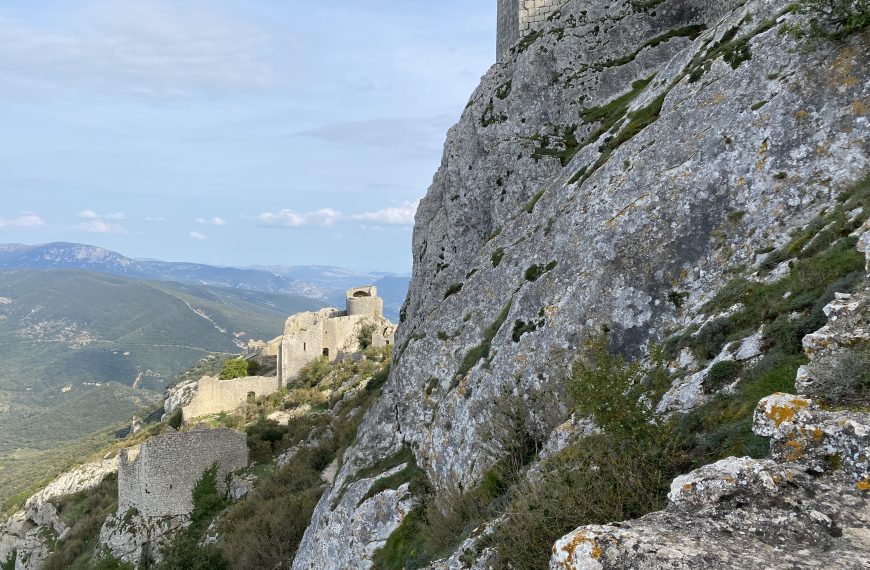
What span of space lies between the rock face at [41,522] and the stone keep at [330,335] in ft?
44.5

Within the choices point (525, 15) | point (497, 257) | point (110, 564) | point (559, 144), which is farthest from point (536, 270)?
point (110, 564)

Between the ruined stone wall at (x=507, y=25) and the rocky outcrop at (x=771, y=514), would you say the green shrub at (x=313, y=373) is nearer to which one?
the ruined stone wall at (x=507, y=25)

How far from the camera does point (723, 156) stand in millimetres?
13109

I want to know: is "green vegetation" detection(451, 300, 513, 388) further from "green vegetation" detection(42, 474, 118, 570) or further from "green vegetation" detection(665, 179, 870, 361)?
"green vegetation" detection(42, 474, 118, 570)

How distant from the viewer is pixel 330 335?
48969 mm

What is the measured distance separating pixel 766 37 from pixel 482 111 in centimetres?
1303

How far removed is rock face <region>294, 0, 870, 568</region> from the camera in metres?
12.0

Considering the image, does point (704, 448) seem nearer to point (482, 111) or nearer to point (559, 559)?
point (559, 559)

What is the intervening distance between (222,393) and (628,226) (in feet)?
118

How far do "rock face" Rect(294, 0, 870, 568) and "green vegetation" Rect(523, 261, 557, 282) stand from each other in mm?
43

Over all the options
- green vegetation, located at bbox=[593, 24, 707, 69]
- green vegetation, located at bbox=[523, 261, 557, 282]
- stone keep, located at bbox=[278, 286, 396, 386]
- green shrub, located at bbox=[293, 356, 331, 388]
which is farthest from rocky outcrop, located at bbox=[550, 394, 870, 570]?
stone keep, located at bbox=[278, 286, 396, 386]

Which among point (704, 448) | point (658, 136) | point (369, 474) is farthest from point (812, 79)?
point (369, 474)

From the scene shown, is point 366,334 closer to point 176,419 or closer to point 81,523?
point 176,419

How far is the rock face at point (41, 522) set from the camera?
33031mm
